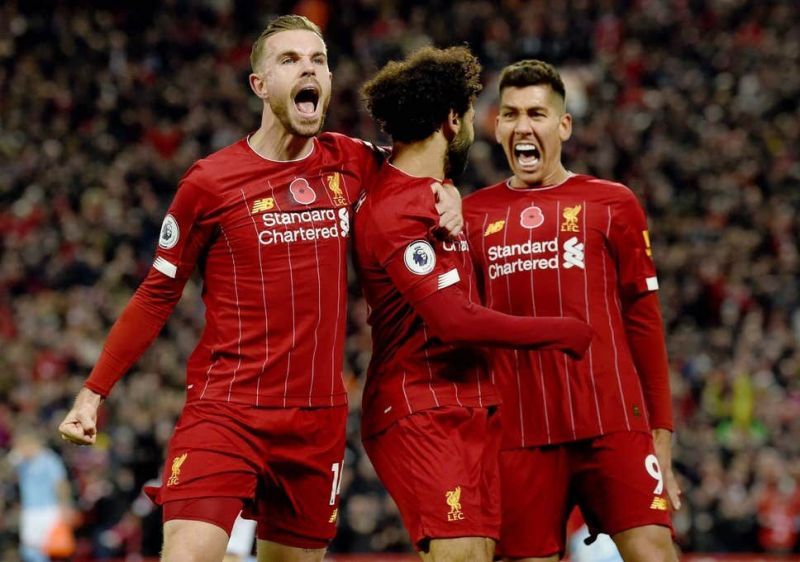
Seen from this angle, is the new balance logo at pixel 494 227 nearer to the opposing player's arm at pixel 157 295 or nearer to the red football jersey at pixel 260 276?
the red football jersey at pixel 260 276

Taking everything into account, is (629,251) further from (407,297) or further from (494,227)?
(407,297)

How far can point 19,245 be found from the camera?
1570 centimetres

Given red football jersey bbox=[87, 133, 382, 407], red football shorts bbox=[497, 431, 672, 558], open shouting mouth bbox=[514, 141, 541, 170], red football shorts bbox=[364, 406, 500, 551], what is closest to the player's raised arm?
red football shorts bbox=[364, 406, 500, 551]

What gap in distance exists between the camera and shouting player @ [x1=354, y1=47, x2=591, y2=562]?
4918mm

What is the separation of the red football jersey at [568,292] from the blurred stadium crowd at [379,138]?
6.59 metres

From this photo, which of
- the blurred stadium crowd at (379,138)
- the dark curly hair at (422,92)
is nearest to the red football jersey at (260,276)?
the dark curly hair at (422,92)

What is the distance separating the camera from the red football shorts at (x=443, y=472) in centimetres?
492

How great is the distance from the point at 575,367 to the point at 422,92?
1.30 meters

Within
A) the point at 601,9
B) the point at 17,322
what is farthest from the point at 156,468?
the point at 601,9

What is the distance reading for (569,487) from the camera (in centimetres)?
554

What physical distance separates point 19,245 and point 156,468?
186 inches

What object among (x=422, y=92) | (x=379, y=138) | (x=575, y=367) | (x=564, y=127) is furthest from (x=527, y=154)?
(x=379, y=138)

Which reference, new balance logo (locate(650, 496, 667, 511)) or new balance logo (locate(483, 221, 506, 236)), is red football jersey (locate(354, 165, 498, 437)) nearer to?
new balance logo (locate(483, 221, 506, 236))

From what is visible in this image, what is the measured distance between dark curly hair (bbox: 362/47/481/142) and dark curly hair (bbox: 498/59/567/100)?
0.57m
